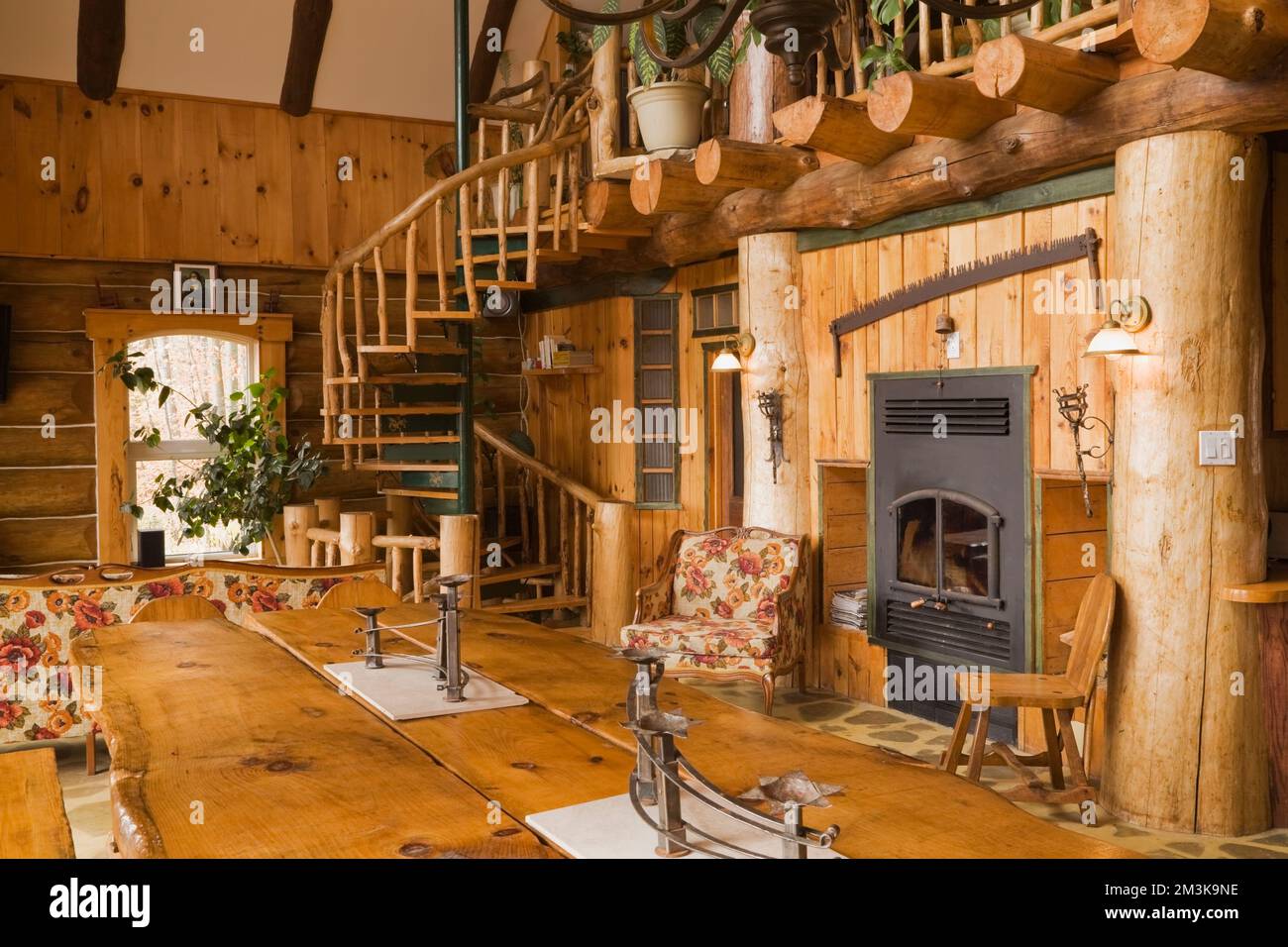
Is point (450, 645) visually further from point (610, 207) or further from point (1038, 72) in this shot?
point (610, 207)

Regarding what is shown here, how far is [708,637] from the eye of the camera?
5375 mm

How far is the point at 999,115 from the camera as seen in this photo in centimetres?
450

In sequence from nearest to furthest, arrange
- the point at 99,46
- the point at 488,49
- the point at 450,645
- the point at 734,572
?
the point at 450,645 → the point at 734,572 → the point at 99,46 → the point at 488,49

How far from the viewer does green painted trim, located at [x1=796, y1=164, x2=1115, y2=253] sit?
441 centimetres


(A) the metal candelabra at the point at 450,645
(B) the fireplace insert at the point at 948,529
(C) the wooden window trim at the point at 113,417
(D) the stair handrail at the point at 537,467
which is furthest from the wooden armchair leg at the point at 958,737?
(C) the wooden window trim at the point at 113,417

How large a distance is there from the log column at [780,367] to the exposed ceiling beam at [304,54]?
3659 mm

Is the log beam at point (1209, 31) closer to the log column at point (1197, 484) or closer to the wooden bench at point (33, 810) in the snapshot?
the log column at point (1197, 484)

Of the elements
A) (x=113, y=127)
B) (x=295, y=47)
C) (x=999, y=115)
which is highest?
(x=295, y=47)

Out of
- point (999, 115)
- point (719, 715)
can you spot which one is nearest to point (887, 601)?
point (999, 115)

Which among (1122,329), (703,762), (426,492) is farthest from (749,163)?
(703,762)

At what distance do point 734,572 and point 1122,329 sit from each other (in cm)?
241

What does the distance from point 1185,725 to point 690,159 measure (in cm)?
344
